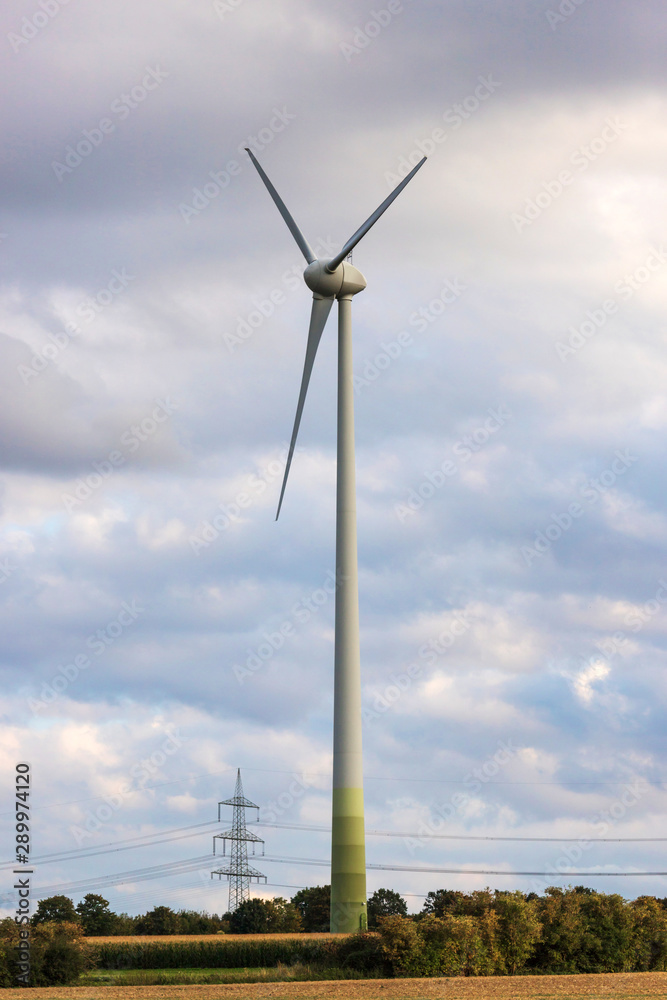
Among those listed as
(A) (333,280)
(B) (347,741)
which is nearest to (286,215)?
(A) (333,280)

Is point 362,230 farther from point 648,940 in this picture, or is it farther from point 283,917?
point 283,917

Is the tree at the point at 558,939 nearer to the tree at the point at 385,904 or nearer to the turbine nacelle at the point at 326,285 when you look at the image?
the turbine nacelle at the point at 326,285

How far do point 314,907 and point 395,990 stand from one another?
65.6 m

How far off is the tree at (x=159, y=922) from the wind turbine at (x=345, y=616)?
4375 centimetres

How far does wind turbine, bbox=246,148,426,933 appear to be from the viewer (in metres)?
60.1

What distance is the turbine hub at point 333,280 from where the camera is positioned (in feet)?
224

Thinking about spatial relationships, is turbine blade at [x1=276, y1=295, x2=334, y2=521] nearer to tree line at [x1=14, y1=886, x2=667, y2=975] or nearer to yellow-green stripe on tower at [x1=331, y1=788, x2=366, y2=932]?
yellow-green stripe on tower at [x1=331, y1=788, x2=366, y2=932]

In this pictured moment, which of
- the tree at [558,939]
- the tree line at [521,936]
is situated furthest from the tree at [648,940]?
the tree at [558,939]

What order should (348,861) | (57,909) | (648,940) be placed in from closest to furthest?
(348,861), (648,940), (57,909)

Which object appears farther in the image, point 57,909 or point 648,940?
point 57,909

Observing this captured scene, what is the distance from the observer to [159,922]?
10200 centimetres

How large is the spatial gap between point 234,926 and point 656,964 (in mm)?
44766

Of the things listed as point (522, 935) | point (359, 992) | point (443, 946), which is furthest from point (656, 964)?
point (359, 992)

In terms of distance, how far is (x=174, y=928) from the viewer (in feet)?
327
